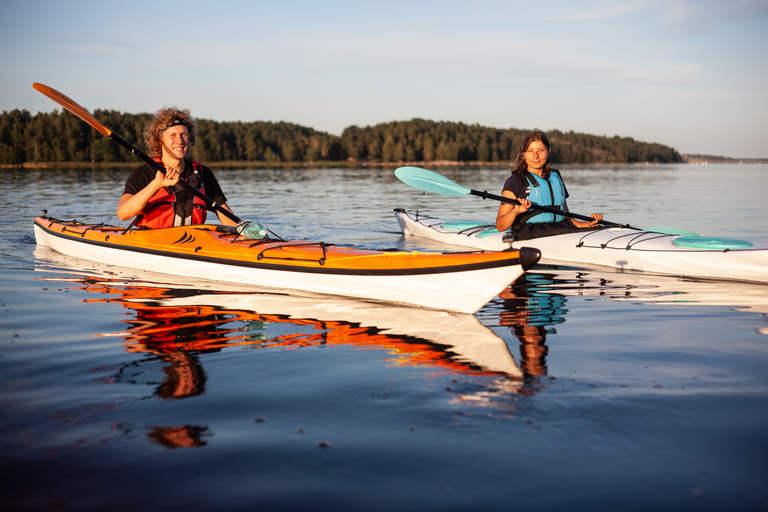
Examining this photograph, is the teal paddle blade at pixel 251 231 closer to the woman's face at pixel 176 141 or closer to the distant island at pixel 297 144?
the woman's face at pixel 176 141

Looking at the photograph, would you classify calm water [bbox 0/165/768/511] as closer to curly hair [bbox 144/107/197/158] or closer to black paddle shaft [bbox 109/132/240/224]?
black paddle shaft [bbox 109/132/240/224]

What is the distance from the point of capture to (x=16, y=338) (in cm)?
416

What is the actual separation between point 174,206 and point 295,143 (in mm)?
107225

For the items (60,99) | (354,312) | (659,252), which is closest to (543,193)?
(659,252)

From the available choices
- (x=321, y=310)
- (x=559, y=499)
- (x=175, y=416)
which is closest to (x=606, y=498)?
(x=559, y=499)

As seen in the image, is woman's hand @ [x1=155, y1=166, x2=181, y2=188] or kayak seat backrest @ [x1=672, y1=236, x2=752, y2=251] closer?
woman's hand @ [x1=155, y1=166, x2=181, y2=188]

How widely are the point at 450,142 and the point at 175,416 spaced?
391ft

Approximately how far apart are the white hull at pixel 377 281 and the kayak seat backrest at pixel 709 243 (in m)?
3.47

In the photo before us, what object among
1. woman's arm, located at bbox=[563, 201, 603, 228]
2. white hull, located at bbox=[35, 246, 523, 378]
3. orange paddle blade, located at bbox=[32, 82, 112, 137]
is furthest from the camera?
woman's arm, located at bbox=[563, 201, 603, 228]

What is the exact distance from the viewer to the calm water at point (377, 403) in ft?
7.23

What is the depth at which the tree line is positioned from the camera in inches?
3041

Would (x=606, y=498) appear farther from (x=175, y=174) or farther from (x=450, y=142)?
(x=450, y=142)

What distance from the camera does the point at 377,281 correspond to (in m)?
5.03

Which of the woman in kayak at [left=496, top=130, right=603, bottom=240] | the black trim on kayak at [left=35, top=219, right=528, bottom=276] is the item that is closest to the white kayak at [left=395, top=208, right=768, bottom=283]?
the woman in kayak at [left=496, top=130, right=603, bottom=240]
